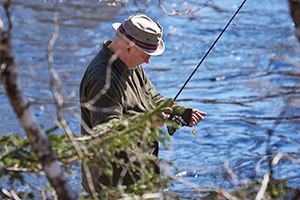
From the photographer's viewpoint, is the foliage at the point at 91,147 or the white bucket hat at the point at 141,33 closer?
the foliage at the point at 91,147

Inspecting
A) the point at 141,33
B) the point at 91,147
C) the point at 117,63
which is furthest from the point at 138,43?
the point at 91,147

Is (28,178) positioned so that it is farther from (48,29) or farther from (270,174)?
(48,29)

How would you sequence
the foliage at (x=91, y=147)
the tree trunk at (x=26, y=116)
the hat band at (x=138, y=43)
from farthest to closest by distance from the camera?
the hat band at (x=138, y=43), the foliage at (x=91, y=147), the tree trunk at (x=26, y=116)

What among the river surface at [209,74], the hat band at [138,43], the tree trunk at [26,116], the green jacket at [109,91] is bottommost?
the river surface at [209,74]

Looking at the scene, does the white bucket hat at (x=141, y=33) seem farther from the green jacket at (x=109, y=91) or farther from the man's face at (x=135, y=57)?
the green jacket at (x=109, y=91)

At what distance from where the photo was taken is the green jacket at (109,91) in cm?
279

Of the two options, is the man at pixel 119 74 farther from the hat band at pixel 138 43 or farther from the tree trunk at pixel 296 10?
the tree trunk at pixel 296 10

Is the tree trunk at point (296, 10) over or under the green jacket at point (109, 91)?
over

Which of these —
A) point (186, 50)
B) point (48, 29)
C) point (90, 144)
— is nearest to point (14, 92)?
point (90, 144)

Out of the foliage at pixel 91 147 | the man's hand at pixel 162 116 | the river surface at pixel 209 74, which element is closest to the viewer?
the foliage at pixel 91 147

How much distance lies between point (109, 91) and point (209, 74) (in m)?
4.88

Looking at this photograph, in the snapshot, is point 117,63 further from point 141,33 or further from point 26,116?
point 26,116

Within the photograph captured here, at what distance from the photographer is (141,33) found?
296 cm

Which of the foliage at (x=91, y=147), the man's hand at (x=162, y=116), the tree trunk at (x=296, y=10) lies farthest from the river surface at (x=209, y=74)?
the foliage at (x=91, y=147)
